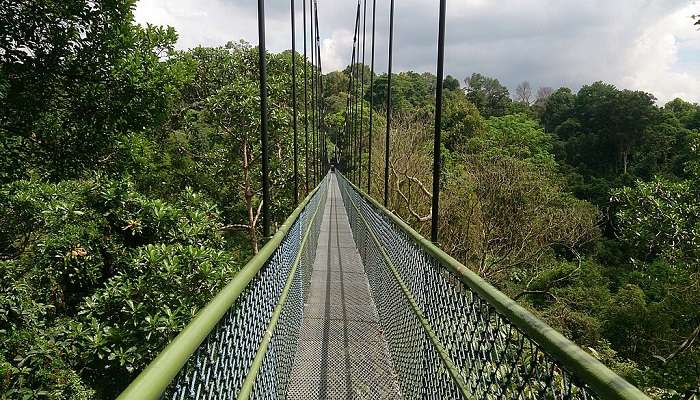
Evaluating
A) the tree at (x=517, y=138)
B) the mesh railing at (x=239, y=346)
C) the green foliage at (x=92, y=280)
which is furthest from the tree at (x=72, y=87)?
the tree at (x=517, y=138)

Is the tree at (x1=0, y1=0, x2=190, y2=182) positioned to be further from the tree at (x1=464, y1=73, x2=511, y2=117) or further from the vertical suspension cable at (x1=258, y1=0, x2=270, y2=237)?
the tree at (x1=464, y1=73, x2=511, y2=117)

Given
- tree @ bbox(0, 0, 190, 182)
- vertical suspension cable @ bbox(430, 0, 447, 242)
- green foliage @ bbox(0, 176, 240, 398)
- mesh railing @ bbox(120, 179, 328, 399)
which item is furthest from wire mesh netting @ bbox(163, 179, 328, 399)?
tree @ bbox(0, 0, 190, 182)


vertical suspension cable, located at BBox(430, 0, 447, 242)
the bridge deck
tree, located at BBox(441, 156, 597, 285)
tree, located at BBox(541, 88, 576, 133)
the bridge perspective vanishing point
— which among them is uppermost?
tree, located at BBox(541, 88, 576, 133)

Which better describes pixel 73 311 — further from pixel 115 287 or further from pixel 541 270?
pixel 541 270

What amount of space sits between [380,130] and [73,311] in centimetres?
1470

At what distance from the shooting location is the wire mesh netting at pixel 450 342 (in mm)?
944

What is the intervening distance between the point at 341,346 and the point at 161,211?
3501 mm

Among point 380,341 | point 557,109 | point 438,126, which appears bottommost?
point 380,341

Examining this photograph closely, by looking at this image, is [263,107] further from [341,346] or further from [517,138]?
[517,138]

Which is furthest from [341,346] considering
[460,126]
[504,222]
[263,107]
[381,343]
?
[460,126]

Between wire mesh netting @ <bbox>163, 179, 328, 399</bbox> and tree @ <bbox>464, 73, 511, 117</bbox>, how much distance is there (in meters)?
43.4

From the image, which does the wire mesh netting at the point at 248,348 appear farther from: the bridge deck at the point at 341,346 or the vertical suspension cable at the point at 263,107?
the vertical suspension cable at the point at 263,107

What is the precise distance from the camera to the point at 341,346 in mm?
2684

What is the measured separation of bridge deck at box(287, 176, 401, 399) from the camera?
2.18 metres
